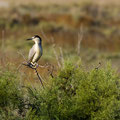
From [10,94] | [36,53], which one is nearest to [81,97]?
[10,94]

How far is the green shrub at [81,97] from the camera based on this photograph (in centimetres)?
509

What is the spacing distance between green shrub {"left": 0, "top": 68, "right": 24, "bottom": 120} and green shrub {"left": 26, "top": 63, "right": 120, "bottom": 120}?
0.51 feet

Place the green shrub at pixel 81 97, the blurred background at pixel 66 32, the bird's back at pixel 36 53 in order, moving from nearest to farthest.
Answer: the green shrub at pixel 81 97 → the bird's back at pixel 36 53 → the blurred background at pixel 66 32

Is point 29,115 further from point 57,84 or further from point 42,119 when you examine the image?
point 57,84

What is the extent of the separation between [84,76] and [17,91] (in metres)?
0.88

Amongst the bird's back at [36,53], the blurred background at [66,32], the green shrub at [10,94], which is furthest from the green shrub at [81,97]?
the blurred background at [66,32]

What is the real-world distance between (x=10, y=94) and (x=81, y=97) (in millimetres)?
887

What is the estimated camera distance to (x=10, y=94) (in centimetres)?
520

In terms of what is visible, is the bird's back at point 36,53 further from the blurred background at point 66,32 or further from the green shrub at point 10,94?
the blurred background at point 66,32

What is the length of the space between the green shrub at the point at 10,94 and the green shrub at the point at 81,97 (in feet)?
0.51

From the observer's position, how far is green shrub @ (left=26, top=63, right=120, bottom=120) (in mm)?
5094

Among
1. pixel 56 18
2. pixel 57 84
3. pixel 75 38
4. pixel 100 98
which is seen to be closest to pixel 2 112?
pixel 57 84

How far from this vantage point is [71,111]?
513 cm

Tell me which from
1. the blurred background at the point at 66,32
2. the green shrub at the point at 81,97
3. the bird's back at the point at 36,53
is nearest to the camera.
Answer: the green shrub at the point at 81,97
